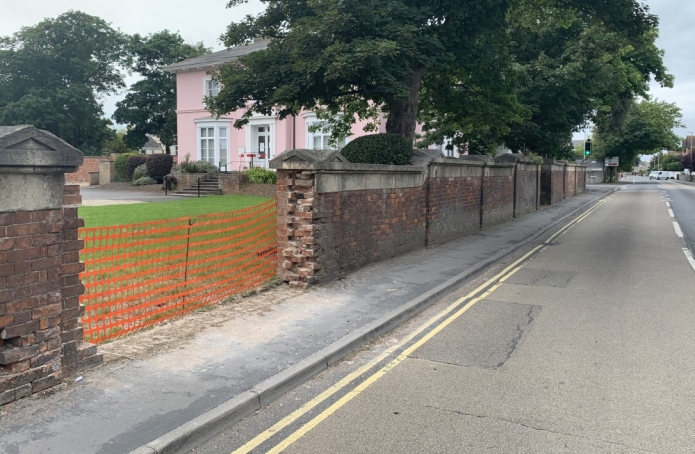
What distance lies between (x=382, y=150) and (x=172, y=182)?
21393 mm

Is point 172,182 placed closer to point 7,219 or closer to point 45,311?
point 45,311

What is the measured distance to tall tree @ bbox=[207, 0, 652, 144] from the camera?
37.3 ft

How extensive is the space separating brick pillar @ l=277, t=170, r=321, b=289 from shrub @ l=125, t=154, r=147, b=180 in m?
28.7

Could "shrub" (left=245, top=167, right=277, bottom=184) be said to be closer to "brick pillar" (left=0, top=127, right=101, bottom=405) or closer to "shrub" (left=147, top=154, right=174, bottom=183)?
"shrub" (left=147, top=154, right=174, bottom=183)

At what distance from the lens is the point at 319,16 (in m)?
11.9

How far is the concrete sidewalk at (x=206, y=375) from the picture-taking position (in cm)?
385

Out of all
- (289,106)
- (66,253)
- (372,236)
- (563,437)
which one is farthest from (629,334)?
(289,106)

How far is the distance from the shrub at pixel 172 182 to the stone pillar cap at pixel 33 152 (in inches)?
1055

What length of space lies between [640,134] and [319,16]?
5963cm

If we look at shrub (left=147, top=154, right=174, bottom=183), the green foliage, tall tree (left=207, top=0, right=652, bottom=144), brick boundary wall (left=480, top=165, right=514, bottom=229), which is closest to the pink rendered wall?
shrub (left=147, top=154, right=174, bottom=183)

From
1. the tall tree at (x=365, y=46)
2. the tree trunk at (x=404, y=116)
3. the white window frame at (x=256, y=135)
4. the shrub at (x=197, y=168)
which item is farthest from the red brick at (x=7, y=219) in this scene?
the white window frame at (x=256, y=135)

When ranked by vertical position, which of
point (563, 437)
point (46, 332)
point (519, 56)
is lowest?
point (563, 437)

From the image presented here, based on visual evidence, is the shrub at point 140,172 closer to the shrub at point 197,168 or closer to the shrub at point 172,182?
the shrub at point 197,168

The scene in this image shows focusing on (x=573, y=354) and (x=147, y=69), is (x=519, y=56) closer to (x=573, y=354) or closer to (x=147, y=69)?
(x=573, y=354)
